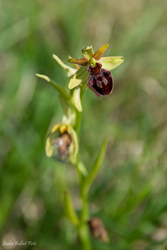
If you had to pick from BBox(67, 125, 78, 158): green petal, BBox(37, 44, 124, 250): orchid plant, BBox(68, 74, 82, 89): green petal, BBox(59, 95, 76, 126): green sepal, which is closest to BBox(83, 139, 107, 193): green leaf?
BBox(37, 44, 124, 250): orchid plant

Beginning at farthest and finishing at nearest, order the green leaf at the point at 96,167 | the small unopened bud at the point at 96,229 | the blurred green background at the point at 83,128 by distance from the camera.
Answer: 1. the blurred green background at the point at 83,128
2. the small unopened bud at the point at 96,229
3. the green leaf at the point at 96,167

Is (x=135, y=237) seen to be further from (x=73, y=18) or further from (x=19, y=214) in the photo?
(x=73, y=18)

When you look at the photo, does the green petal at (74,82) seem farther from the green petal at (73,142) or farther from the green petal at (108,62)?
the green petal at (73,142)

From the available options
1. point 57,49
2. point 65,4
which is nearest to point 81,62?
point 57,49

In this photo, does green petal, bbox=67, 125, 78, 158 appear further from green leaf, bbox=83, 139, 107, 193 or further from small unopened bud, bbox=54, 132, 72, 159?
green leaf, bbox=83, 139, 107, 193

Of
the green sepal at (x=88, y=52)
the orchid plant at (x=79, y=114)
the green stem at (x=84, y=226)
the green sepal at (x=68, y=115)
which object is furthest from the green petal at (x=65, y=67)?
the green stem at (x=84, y=226)

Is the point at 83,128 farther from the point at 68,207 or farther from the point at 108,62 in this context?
the point at 108,62

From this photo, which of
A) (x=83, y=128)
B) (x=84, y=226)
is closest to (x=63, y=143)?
(x=84, y=226)
